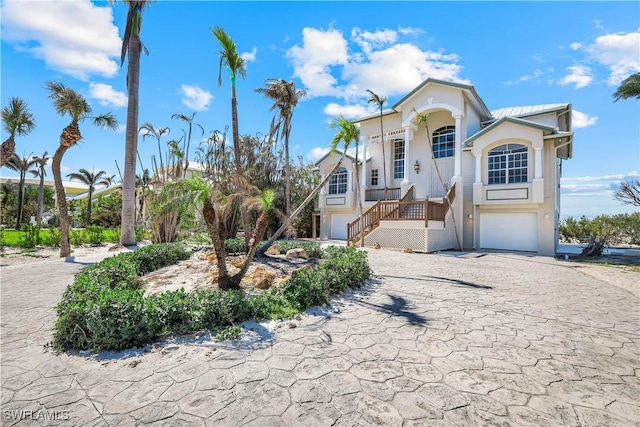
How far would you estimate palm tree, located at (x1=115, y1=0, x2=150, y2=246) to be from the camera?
563 inches

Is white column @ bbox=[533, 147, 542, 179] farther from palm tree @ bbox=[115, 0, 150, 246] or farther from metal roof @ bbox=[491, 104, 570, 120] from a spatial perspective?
palm tree @ bbox=[115, 0, 150, 246]

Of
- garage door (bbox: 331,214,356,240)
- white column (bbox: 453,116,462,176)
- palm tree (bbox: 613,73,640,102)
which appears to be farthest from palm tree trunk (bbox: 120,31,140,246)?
palm tree (bbox: 613,73,640,102)

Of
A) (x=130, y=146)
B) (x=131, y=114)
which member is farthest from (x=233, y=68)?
(x=130, y=146)

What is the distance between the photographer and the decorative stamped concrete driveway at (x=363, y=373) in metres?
2.64

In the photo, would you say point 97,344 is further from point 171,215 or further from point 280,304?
point 171,215

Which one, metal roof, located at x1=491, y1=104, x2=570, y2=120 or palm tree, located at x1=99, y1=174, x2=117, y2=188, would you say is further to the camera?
palm tree, located at x1=99, y1=174, x2=117, y2=188

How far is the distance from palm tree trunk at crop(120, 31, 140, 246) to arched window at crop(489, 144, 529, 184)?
1860 cm

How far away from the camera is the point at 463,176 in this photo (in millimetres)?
17531

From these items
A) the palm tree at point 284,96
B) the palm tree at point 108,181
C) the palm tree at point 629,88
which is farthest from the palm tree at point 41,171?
the palm tree at point 629,88

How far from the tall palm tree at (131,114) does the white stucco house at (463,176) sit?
11.2m

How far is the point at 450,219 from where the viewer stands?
16609 millimetres

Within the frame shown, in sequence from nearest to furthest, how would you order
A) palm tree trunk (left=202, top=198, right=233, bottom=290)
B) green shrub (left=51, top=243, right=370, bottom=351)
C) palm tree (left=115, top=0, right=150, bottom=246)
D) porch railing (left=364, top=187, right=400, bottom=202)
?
green shrub (left=51, top=243, right=370, bottom=351) → palm tree trunk (left=202, top=198, right=233, bottom=290) → palm tree (left=115, top=0, right=150, bottom=246) → porch railing (left=364, top=187, right=400, bottom=202)

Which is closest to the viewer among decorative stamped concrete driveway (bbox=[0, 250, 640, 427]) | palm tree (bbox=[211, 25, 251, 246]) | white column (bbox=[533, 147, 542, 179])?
decorative stamped concrete driveway (bbox=[0, 250, 640, 427])

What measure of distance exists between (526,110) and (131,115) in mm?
22109
